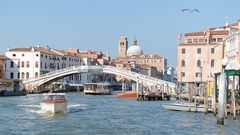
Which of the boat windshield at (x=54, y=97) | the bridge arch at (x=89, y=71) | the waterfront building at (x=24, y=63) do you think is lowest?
the boat windshield at (x=54, y=97)

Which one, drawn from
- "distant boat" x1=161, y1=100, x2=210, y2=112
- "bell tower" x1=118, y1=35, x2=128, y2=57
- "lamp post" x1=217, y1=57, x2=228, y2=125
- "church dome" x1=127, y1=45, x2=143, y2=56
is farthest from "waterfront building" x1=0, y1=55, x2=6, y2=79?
"bell tower" x1=118, y1=35, x2=128, y2=57

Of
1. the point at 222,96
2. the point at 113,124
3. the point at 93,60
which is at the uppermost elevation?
the point at 93,60

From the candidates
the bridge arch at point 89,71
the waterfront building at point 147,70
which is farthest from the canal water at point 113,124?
the waterfront building at point 147,70

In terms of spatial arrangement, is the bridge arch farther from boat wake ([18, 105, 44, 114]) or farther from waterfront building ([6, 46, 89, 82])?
boat wake ([18, 105, 44, 114])

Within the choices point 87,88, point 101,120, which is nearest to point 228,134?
point 101,120

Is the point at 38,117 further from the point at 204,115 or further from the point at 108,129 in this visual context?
the point at 204,115

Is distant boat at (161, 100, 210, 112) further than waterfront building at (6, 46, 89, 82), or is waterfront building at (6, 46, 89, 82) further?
waterfront building at (6, 46, 89, 82)

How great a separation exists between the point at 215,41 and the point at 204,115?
1477 centimetres

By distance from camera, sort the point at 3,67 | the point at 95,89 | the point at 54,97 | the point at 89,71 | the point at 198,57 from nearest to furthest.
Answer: the point at 54,97 → the point at 198,57 → the point at 89,71 → the point at 95,89 → the point at 3,67

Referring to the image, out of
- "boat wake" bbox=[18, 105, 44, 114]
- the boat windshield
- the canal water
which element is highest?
the boat windshield

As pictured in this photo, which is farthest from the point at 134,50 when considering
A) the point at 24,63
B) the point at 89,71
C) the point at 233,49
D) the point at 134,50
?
the point at 233,49

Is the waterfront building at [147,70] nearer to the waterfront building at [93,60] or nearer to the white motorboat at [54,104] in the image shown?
the waterfront building at [93,60]

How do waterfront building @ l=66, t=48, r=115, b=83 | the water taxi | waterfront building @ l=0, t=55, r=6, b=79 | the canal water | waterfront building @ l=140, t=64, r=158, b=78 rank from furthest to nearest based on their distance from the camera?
waterfront building @ l=140, t=64, r=158, b=78
waterfront building @ l=66, t=48, r=115, b=83
waterfront building @ l=0, t=55, r=6, b=79
the water taxi
the canal water

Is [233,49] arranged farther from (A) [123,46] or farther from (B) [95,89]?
(A) [123,46]
